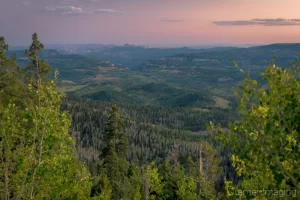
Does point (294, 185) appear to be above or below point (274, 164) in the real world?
below

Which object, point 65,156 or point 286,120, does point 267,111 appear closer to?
point 286,120

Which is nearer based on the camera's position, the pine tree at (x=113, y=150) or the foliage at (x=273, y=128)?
the foliage at (x=273, y=128)

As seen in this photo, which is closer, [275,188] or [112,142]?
[275,188]

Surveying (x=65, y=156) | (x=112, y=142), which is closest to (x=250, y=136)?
(x=65, y=156)

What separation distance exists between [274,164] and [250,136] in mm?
1167

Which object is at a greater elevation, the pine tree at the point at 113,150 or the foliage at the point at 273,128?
the foliage at the point at 273,128

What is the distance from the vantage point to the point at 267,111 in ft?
29.4

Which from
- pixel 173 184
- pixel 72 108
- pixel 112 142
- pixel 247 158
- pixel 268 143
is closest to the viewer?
pixel 268 143

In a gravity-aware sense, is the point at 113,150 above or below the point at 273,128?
below

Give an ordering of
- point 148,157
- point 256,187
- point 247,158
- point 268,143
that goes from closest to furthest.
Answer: point 268,143, point 247,158, point 256,187, point 148,157

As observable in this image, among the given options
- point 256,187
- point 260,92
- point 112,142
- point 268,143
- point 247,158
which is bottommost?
point 112,142

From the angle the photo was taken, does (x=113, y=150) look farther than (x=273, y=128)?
Yes

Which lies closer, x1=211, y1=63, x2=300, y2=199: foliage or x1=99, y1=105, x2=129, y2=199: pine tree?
x1=211, y1=63, x2=300, y2=199: foliage

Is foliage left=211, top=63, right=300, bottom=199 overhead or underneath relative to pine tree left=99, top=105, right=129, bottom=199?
overhead
